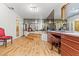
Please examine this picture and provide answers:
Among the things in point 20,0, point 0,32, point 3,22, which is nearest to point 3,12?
point 3,22

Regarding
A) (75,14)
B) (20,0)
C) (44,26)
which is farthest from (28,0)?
(44,26)

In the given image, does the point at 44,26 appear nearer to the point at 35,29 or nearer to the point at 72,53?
the point at 35,29

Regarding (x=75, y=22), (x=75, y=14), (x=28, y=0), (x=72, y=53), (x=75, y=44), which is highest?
(x=28, y=0)

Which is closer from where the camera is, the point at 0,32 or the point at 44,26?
the point at 0,32

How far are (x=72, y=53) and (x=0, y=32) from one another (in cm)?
447

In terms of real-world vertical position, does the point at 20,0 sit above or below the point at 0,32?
above

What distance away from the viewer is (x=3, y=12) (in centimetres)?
712

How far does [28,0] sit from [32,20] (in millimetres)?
11854

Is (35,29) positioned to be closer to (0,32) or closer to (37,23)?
(37,23)

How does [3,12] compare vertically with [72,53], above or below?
above

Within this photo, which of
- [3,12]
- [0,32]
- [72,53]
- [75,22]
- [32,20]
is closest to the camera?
[72,53]

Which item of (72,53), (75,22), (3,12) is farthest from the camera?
(3,12)

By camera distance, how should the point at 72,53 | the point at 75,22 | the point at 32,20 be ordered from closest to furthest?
the point at 72,53 < the point at 75,22 < the point at 32,20

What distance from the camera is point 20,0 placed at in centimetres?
375
